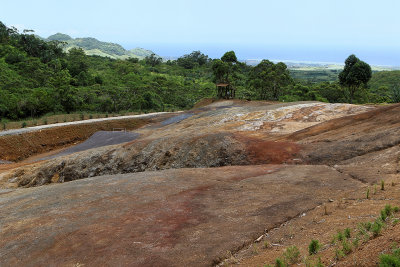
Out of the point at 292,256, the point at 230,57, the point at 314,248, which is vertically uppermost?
the point at 230,57

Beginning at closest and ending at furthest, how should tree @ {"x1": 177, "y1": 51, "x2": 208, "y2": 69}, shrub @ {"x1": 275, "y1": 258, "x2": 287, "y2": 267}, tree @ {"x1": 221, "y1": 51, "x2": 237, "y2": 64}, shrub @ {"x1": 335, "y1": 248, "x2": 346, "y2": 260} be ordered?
shrub @ {"x1": 335, "y1": 248, "x2": 346, "y2": 260}, shrub @ {"x1": 275, "y1": 258, "x2": 287, "y2": 267}, tree @ {"x1": 221, "y1": 51, "x2": 237, "y2": 64}, tree @ {"x1": 177, "y1": 51, "x2": 208, "y2": 69}

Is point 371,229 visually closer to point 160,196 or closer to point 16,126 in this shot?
point 160,196

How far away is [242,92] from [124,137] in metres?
39.4

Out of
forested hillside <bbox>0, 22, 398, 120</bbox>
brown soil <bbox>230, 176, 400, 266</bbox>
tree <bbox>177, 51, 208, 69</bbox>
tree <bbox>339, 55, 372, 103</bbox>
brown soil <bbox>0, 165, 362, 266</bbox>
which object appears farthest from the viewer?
tree <bbox>177, 51, 208, 69</bbox>

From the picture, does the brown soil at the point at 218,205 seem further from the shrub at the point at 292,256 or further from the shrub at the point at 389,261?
the shrub at the point at 389,261

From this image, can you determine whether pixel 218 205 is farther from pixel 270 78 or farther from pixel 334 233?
pixel 270 78

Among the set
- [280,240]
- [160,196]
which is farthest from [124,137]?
[280,240]

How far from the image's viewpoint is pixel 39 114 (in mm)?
55219

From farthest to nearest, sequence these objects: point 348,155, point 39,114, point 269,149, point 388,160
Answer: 1. point 39,114
2. point 269,149
3. point 348,155
4. point 388,160

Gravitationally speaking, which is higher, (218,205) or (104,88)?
(104,88)

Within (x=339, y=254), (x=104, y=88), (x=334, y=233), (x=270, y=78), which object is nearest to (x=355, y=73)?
(x=270, y=78)

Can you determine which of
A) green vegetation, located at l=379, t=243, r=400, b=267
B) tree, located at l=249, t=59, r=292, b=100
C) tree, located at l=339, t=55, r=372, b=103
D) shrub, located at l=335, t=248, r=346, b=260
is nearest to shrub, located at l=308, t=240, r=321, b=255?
shrub, located at l=335, t=248, r=346, b=260

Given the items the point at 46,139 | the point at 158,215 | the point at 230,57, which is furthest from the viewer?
the point at 230,57

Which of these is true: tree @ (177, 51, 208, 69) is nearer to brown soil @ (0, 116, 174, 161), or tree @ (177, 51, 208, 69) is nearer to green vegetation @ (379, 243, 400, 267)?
brown soil @ (0, 116, 174, 161)
